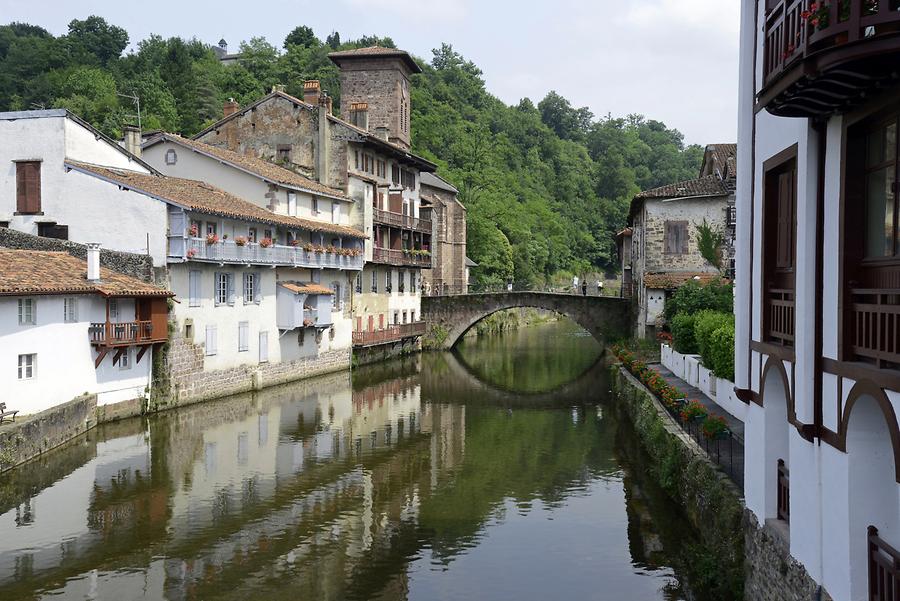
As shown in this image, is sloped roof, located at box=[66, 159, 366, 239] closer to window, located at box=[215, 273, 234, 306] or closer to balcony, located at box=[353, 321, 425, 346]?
window, located at box=[215, 273, 234, 306]

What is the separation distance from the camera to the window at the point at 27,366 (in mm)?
24562

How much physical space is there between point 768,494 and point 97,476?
53.1 feet

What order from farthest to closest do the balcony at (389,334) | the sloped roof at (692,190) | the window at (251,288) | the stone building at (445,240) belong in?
the stone building at (445,240), the balcony at (389,334), the sloped roof at (692,190), the window at (251,288)

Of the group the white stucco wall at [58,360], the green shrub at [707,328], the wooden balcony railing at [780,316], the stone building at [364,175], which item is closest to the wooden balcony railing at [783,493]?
the wooden balcony railing at [780,316]

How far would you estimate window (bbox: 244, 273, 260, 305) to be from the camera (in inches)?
1473

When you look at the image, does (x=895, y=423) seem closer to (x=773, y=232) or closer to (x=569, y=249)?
(x=773, y=232)

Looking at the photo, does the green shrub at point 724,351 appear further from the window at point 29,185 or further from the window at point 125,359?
the window at point 29,185

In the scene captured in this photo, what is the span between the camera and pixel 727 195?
4359 centimetres

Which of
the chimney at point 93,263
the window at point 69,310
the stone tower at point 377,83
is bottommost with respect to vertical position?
the window at point 69,310

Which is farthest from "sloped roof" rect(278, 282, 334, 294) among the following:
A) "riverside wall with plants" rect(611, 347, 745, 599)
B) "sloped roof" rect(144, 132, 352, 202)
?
"riverside wall with plants" rect(611, 347, 745, 599)

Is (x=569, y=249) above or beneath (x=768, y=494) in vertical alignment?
above

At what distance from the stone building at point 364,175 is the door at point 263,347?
30.4ft

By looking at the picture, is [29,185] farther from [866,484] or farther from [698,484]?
[866,484]

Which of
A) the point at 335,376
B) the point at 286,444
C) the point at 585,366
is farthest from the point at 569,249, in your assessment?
the point at 286,444
